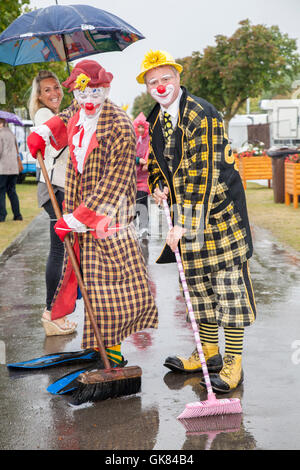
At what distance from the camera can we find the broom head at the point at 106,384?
3871 mm

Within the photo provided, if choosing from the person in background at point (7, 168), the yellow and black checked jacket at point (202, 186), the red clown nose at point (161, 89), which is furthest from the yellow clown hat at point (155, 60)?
the person in background at point (7, 168)

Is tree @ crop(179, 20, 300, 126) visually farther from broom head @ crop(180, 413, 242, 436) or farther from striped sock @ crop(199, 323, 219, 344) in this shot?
broom head @ crop(180, 413, 242, 436)

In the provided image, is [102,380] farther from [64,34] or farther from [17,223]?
[17,223]

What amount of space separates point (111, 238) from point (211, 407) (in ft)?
3.94

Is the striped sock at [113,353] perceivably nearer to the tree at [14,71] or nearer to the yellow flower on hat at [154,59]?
the yellow flower on hat at [154,59]

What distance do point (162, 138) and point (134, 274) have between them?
0.86 metres

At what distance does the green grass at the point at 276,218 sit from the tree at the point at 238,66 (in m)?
16.7

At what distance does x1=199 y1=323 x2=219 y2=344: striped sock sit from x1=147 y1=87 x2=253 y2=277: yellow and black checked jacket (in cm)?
41

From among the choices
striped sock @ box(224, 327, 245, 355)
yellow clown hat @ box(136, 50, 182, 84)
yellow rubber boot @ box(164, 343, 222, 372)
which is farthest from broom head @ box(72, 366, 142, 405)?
yellow clown hat @ box(136, 50, 182, 84)

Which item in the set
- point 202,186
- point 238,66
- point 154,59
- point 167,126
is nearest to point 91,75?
point 154,59

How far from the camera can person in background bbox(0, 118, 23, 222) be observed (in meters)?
13.6

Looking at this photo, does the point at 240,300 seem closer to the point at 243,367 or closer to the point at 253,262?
the point at 243,367

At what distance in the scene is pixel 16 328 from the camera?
223 inches
